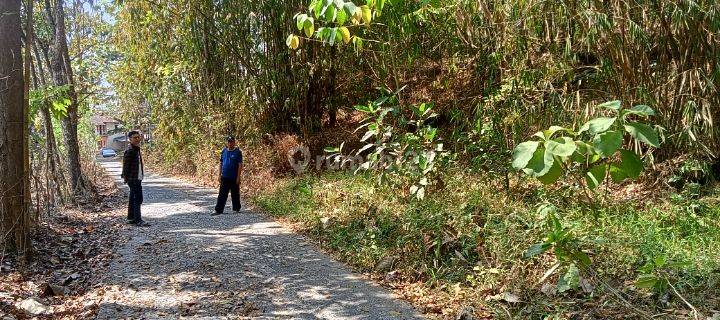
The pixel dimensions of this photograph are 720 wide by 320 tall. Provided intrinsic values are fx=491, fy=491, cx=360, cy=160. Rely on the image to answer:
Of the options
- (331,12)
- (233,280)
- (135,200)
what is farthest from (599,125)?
(135,200)

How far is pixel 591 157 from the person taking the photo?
7.10ft

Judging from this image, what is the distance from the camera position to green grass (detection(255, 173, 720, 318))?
3.48 metres

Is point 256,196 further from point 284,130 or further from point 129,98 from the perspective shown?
point 129,98

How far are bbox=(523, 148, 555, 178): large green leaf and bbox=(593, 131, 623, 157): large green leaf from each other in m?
0.17

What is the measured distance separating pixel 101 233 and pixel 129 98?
50.3 ft

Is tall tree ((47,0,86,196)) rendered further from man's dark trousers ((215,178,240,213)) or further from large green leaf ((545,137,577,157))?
large green leaf ((545,137,577,157))

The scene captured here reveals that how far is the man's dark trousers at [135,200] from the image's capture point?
7160mm

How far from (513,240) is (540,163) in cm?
264

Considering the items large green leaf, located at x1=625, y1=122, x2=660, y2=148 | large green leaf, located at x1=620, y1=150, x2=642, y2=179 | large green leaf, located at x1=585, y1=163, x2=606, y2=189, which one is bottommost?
large green leaf, located at x1=585, y1=163, x2=606, y2=189

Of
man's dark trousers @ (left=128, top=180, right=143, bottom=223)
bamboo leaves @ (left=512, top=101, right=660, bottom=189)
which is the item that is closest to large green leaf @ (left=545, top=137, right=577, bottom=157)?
bamboo leaves @ (left=512, top=101, right=660, bottom=189)

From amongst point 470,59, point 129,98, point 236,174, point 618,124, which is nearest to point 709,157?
point 470,59

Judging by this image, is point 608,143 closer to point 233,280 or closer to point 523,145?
point 523,145

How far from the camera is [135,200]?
7.29 metres

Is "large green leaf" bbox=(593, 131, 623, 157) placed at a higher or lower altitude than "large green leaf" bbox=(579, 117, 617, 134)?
lower
